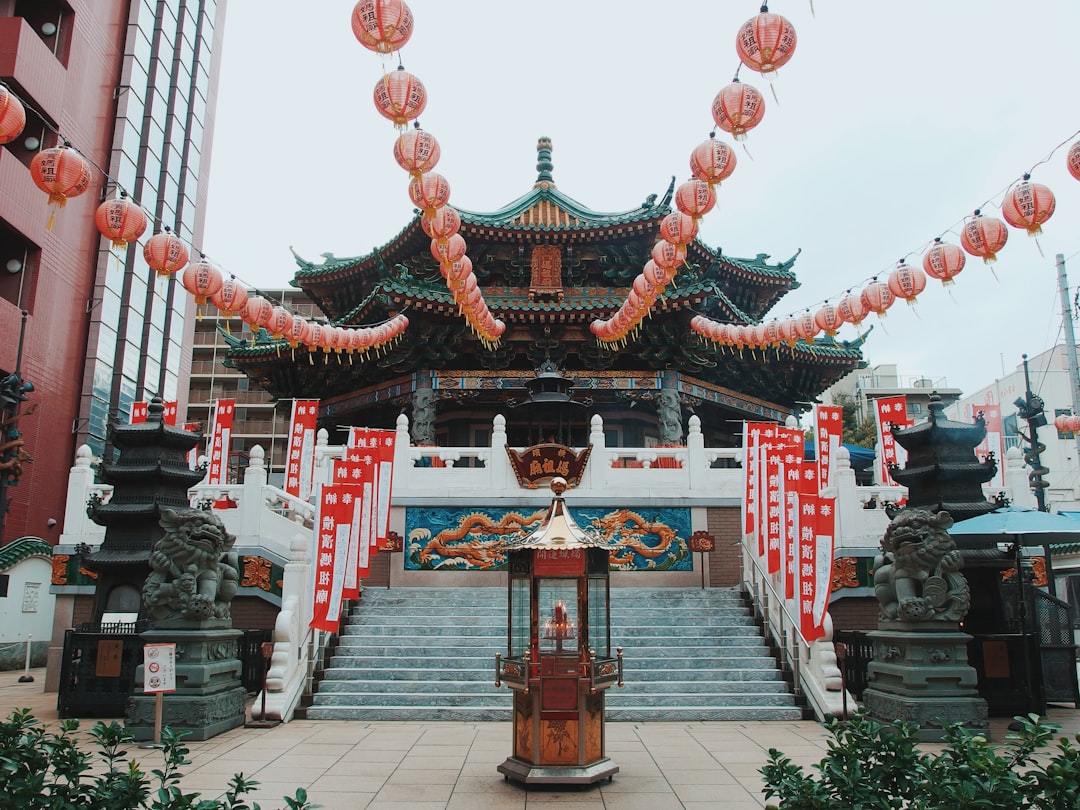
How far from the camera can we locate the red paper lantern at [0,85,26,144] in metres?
9.82

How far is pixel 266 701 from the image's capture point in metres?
9.70

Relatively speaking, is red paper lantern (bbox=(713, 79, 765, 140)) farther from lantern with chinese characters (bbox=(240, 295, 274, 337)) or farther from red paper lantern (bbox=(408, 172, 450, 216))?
lantern with chinese characters (bbox=(240, 295, 274, 337))

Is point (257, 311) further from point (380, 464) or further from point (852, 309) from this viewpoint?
point (852, 309)

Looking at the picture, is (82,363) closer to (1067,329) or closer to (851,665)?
(851,665)

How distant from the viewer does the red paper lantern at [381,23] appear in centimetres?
938

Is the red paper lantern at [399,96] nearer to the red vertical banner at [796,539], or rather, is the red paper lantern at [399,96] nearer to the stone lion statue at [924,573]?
the red vertical banner at [796,539]

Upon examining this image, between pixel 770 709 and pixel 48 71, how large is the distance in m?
26.5

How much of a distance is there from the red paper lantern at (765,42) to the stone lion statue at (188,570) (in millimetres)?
8506

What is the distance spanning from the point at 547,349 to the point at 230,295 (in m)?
8.28

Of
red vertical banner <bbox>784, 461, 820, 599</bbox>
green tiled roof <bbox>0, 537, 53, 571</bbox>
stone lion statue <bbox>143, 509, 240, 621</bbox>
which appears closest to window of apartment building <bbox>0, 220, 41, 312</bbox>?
green tiled roof <bbox>0, 537, 53, 571</bbox>

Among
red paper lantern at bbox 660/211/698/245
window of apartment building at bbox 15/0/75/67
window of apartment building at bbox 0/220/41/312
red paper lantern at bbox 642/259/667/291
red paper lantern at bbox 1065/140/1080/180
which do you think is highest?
window of apartment building at bbox 15/0/75/67

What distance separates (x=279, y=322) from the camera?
16438 millimetres

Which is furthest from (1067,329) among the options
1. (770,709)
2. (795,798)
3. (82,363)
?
(82,363)

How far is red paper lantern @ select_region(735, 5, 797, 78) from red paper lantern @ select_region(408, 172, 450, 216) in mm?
4739
